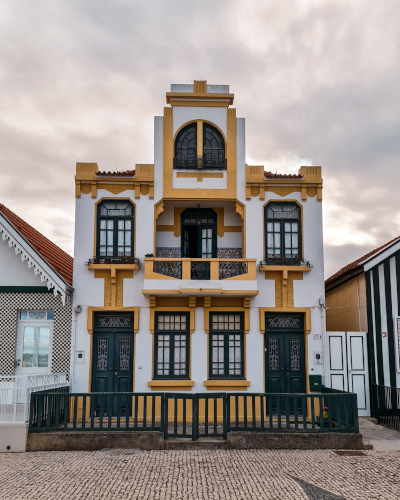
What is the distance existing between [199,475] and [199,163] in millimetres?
9227

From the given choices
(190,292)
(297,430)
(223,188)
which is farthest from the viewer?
(223,188)

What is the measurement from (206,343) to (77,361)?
3.81 m

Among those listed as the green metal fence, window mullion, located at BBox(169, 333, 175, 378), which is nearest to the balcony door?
window mullion, located at BBox(169, 333, 175, 378)

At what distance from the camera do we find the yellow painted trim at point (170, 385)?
48.3 feet

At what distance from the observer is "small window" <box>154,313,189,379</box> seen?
15.1m

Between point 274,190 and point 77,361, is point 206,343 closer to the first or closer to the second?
point 77,361

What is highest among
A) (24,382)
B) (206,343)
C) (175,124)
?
(175,124)

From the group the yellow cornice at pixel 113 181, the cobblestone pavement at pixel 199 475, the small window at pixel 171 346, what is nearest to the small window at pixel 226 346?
the small window at pixel 171 346

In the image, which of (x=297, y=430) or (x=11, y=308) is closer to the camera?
(x=297, y=430)

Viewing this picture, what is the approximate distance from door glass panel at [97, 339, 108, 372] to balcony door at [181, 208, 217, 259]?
12.3 feet

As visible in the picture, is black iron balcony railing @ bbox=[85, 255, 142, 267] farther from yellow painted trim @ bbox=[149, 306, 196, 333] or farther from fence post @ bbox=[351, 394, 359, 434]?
fence post @ bbox=[351, 394, 359, 434]

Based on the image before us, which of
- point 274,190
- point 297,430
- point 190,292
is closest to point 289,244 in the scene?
point 274,190

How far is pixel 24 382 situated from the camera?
12070 mm

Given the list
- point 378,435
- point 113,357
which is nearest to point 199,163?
point 113,357
